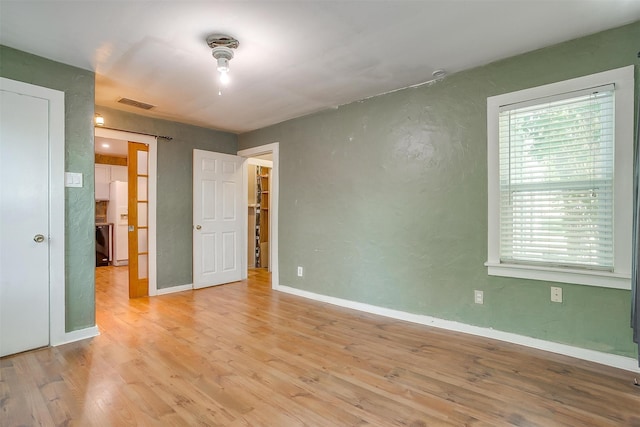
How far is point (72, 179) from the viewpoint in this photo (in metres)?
2.89

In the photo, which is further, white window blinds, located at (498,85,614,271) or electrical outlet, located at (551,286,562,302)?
electrical outlet, located at (551,286,562,302)

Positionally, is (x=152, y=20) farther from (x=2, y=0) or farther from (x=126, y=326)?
(x=126, y=326)

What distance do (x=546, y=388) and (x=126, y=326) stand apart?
3.66m

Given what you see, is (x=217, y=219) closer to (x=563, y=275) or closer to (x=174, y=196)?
(x=174, y=196)

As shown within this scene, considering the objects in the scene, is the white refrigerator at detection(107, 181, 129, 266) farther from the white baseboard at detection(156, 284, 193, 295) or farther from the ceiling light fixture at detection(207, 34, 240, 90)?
the ceiling light fixture at detection(207, 34, 240, 90)

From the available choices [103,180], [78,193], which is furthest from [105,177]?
[78,193]

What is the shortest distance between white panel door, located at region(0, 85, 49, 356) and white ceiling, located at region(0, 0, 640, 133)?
23.1 inches

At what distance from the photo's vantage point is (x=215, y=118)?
4555mm

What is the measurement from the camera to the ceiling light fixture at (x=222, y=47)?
238 centimetres

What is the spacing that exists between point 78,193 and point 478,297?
3.86 meters

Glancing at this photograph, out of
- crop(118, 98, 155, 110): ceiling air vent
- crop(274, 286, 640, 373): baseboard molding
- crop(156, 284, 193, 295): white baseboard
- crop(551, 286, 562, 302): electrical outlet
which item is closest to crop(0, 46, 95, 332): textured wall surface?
crop(118, 98, 155, 110): ceiling air vent

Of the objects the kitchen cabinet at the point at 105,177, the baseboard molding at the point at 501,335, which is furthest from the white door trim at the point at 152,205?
the kitchen cabinet at the point at 105,177

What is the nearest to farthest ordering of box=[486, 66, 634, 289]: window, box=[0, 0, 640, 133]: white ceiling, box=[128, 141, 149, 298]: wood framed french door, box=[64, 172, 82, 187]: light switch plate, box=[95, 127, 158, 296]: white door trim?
box=[0, 0, 640, 133]: white ceiling → box=[486, 66, 634, 289]: window → box=[64, 172, 82, 187]: light switch plate → box=[128, 141, 149, 298]: wood framed french door → box=[95, 127, 158, 296]: white door trim

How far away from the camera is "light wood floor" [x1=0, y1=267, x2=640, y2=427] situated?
179 centimetres
